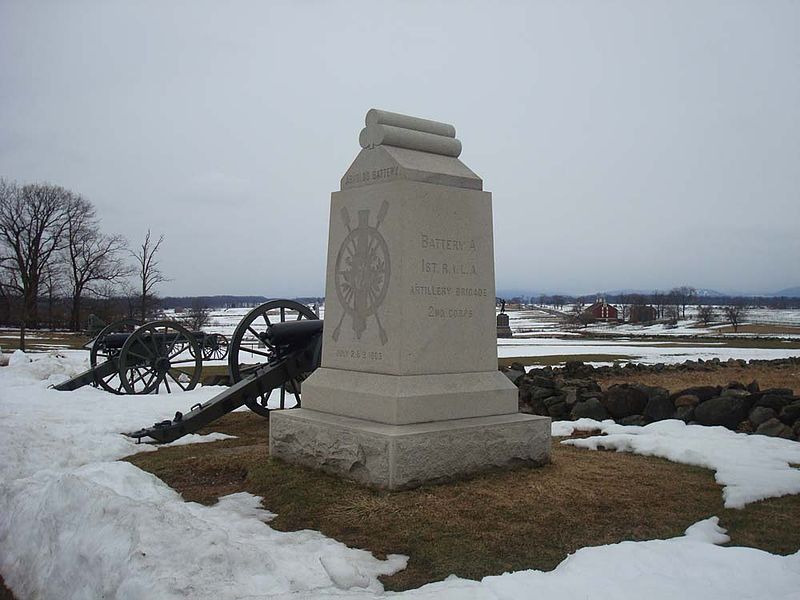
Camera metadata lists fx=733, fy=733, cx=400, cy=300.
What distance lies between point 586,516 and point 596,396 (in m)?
5.37

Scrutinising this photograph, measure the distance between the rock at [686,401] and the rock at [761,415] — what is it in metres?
0.83

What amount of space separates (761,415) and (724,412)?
1.31 feet

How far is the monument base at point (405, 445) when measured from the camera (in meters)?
5.56

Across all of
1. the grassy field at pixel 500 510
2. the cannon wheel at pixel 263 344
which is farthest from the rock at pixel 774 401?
the cannon wheel at pixel 263 344

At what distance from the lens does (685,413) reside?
29.3 feet

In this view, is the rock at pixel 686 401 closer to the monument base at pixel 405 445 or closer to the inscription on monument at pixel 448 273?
the monument base at pixel 405 445

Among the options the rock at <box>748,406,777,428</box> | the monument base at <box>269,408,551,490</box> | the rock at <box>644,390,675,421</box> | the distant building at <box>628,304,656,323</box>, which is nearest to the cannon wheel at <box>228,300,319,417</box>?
the monument base at <box>269,408,551,490</box>

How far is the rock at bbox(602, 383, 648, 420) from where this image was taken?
31.0ft

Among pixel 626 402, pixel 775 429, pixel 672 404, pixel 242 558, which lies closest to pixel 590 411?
pixel 626 402

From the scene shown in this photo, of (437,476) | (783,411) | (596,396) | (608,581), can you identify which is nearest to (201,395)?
(596,396)

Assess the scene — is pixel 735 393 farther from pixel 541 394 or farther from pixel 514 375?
pixel 514 375

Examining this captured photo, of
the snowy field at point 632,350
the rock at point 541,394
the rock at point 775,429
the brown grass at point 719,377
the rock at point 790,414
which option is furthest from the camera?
the snowy field at point 632,350

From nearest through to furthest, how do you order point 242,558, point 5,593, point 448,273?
point 242,558
point 5,593
point 448,273

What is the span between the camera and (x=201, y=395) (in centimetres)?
1257
